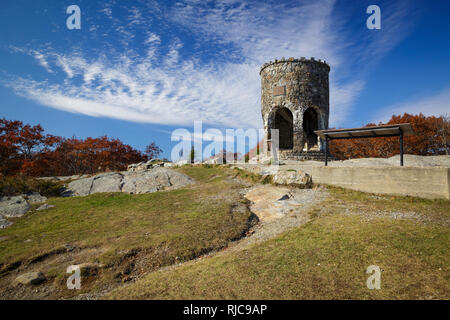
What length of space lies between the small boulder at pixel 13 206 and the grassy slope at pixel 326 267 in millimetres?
10379

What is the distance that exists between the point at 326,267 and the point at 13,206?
14.9 metres

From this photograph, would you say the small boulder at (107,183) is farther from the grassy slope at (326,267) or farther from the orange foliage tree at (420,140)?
the orange foliage tree at (420,140)

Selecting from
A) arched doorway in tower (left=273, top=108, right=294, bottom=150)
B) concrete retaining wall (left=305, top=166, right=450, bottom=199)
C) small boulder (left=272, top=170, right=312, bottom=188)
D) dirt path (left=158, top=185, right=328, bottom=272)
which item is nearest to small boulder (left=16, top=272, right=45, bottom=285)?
dirt path (left=158, top=185, right=328, bottom=272)

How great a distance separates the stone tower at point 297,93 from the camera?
69.4 feet

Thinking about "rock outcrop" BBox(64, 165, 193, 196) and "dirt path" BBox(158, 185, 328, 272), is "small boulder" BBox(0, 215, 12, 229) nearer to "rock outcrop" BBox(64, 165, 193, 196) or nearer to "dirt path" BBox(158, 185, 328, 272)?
"rock outcrop" BBox(64, 165, 193, 196)

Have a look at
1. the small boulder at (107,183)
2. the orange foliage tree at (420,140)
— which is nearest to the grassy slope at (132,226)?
the small boulder at (107,183)

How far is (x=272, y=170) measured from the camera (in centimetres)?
1463

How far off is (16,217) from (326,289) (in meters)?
13.6

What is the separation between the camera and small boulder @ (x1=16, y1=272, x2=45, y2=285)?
568 cm

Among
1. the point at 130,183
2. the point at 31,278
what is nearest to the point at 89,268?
the point at 31,278

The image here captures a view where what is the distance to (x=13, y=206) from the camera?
40.5 ft

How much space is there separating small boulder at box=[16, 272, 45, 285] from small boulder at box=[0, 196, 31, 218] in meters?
7.59

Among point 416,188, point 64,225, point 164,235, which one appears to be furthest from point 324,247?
point 64,225

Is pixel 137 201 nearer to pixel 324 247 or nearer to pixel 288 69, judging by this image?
pixel 324 247
